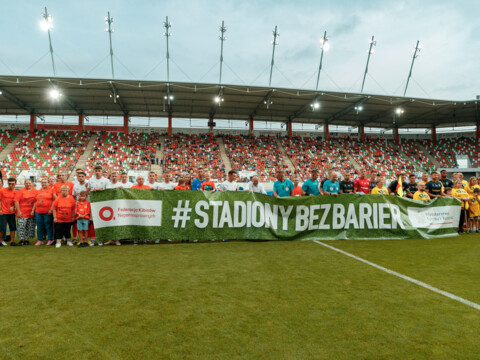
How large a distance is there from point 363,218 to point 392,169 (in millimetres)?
27435

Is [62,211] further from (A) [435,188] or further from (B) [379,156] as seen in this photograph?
(B) [379,156]

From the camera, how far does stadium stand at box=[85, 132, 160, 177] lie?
1051 inches

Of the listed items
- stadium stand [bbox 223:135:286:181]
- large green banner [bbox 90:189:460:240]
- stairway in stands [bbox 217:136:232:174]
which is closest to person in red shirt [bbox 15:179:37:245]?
large green banner [bbox 90:189:460:240]

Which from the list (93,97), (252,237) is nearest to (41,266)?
(252,237)

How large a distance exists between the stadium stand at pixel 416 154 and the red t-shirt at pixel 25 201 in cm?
3655

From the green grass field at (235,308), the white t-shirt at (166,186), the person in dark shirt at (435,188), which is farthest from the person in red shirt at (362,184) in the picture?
the white t-shirt at (166,186)

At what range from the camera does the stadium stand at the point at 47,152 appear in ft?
81.3

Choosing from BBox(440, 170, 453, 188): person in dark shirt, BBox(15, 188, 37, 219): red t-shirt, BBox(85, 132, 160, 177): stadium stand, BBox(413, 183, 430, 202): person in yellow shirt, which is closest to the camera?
BBox(15, 188, 37, 219): red t-shirt

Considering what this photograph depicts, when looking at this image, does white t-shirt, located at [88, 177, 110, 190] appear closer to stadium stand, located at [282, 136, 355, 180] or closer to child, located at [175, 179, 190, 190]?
child, located at [175, 179, 190, 190]

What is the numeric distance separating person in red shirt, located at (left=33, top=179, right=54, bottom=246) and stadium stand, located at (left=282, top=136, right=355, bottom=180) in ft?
79.2

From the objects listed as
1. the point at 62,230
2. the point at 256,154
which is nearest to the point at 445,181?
the point at 62,230

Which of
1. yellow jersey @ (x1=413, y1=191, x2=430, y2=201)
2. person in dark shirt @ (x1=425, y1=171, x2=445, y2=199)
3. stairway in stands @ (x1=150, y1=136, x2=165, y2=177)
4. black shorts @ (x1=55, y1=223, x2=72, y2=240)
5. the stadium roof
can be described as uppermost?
the stadium roof

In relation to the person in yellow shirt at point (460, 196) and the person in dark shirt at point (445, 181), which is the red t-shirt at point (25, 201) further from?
the person in dark shirt at point (445, 181)

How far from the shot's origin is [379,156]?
3275 centimetres
